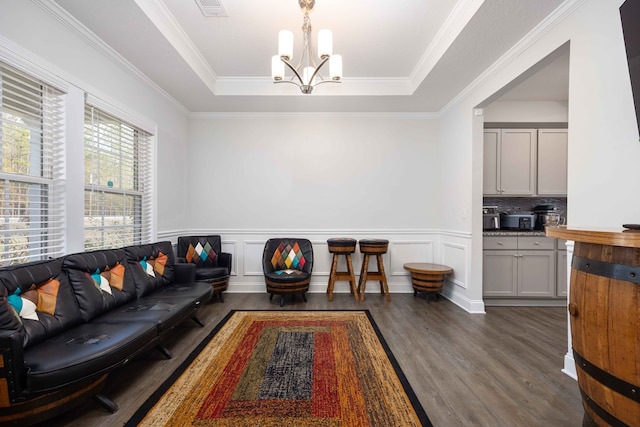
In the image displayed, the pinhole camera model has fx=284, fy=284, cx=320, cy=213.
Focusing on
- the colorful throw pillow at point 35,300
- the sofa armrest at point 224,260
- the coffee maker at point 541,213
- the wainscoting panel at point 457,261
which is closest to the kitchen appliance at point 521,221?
the coffee maker at point 541,213

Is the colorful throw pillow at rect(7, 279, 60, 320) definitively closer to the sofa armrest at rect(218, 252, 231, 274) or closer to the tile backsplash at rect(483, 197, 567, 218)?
the sofa armrest at rect(218, 252, 231, 274)

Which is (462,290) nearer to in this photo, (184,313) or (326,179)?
(326,179)

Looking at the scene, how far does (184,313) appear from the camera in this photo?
92.0 inches

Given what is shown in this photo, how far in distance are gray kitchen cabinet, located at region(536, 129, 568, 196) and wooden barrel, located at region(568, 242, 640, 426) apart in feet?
11.2

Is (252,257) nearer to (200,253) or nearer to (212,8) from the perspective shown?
(200,253)

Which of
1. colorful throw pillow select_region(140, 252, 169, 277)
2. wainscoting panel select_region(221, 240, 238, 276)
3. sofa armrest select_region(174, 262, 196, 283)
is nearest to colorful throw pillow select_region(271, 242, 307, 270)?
wainscoting panel select_region(221, 240, 238, 276)

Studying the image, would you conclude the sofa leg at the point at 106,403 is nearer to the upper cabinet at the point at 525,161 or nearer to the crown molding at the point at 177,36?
the crown molding at the point at 177,36

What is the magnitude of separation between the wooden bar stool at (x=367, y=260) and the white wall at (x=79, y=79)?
2.61 meters

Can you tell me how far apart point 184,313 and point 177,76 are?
8.20 feet

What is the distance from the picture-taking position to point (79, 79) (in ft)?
7.54

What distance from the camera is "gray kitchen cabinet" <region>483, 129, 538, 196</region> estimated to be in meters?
3.86

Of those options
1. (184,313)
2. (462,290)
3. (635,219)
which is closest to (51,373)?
(184,313)

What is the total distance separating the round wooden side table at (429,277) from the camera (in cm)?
364

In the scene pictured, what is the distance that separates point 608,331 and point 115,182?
3.61 metres
